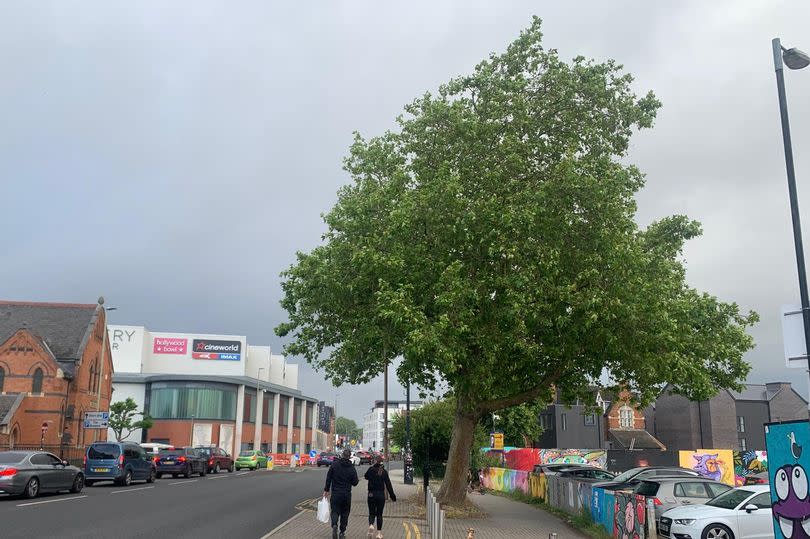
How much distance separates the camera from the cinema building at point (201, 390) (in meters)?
84.9

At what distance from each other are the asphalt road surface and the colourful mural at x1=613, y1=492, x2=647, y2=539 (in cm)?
753

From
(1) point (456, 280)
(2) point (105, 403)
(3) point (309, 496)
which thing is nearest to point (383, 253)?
(1) point (456, 280)

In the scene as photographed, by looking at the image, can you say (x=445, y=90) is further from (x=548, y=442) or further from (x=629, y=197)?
(x=548, y=442)

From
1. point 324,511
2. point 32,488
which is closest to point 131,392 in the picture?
point 32,488

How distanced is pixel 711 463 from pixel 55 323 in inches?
1725

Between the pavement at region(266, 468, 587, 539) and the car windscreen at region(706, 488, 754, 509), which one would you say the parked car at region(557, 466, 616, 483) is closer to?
the pavement at region(266, 468, 587, 539)

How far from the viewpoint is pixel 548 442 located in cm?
6588

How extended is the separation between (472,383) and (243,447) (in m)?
75.2

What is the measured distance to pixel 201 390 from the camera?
86062 mm

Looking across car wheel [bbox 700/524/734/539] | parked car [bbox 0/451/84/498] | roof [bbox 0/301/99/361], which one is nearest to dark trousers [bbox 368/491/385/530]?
car wheel [bbox 700/524/734/539]

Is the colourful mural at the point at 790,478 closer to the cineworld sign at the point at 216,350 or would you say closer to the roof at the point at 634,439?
the roof at the point at 634,439

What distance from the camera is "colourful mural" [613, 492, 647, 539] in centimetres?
1374

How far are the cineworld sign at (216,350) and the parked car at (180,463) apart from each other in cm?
5551

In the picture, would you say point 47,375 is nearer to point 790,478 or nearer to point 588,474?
point 588,474
